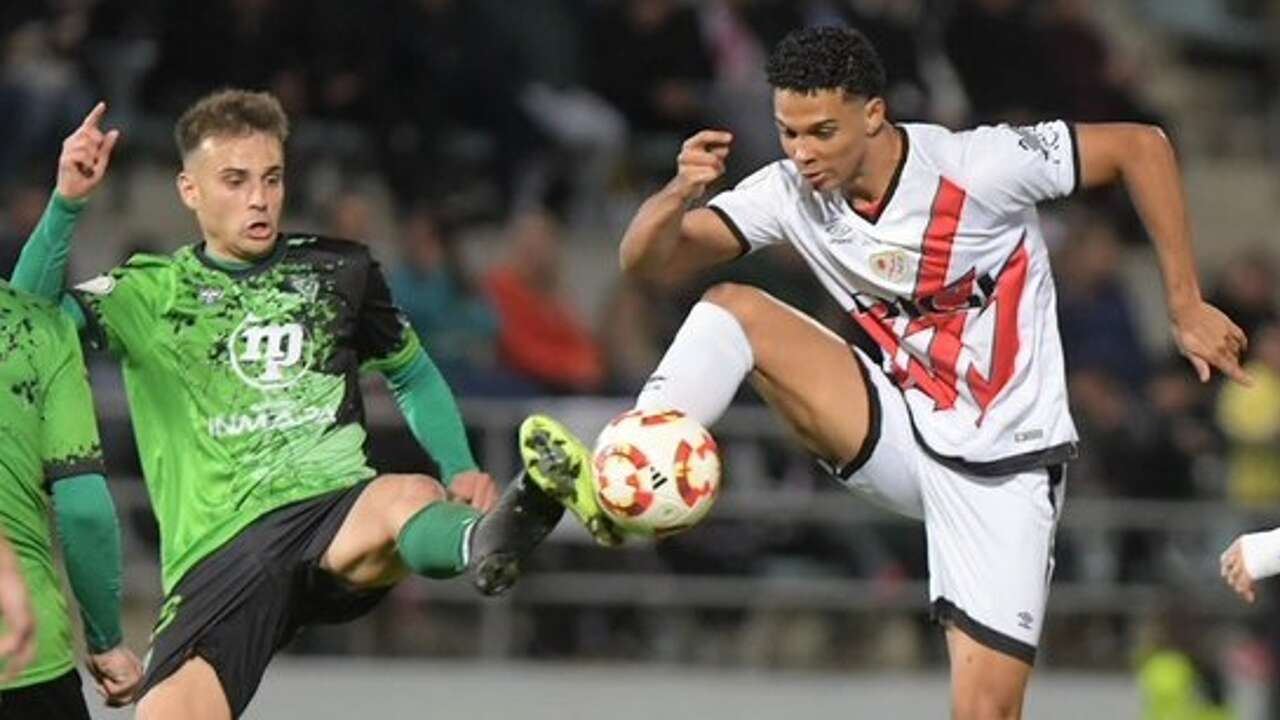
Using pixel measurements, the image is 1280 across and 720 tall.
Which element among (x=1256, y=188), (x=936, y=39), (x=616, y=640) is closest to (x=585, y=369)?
(x=616, y=640)

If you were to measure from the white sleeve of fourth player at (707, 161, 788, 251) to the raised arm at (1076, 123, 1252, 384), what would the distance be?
2.79 feet

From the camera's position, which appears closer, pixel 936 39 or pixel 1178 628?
pixel 1178 628

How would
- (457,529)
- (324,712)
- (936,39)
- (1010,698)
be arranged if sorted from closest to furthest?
(457,529) < (1010,698) < (324,712) < (936,39)

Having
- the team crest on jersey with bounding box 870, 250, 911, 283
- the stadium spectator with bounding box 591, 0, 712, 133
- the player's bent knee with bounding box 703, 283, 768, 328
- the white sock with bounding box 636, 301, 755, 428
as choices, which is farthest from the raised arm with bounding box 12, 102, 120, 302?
the stadium spectator with bounding box 591, 0, 712, 133

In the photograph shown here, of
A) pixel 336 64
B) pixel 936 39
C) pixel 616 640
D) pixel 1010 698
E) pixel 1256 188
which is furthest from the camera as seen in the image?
pixel 1256 188

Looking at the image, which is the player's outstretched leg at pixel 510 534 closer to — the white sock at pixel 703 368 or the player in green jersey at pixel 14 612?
the white sock at pixel 703 368

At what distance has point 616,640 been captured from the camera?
50.9ft

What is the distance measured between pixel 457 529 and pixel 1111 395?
8.01 meters

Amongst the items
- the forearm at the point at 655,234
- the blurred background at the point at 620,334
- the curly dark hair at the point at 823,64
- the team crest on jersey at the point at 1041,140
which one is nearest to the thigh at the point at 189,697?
the forearm at the point at 655,234

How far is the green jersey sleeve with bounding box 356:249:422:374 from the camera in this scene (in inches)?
358

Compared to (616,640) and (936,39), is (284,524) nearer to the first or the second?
(616,640)

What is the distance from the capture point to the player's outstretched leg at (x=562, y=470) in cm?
848

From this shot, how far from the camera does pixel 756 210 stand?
944cm

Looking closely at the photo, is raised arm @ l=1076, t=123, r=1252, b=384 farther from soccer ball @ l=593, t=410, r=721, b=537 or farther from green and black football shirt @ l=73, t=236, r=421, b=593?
green and black football shirt @ l=73, t=236, r=421, b=593
